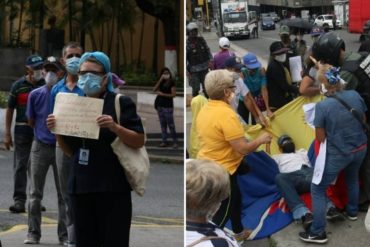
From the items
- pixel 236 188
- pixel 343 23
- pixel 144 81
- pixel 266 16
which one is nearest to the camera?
pixel 266 16

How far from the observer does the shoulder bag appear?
458 centimetres

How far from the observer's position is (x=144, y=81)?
2336 centimetres

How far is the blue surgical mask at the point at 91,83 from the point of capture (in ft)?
15.0

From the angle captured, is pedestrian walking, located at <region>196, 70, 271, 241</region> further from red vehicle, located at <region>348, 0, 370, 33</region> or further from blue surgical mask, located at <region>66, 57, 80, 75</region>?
blue surgical mask, located at <region>66, 57, 80, 75</region>

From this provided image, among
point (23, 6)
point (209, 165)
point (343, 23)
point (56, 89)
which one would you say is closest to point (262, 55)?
point (343, 23)

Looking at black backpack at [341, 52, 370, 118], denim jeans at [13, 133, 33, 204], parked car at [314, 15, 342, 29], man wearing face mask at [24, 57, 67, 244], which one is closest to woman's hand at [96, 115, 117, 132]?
parked car at [314, 15, 342, 29]

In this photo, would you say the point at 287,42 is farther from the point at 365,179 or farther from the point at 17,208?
the point at 17,208

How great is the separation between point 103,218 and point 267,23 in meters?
1.44

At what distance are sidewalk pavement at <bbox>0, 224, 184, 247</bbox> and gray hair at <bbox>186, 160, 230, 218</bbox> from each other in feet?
14.2

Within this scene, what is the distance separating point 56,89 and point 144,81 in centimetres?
1702

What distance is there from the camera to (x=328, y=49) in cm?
540

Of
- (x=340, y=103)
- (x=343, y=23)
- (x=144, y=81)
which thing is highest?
(x=343, y=23)

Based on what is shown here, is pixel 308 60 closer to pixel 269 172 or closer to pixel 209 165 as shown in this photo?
pixel 269 172

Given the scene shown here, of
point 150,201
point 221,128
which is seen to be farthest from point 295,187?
point 150,201
